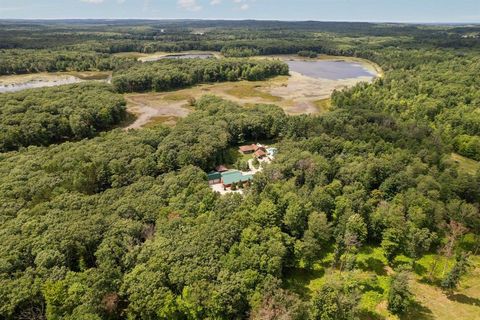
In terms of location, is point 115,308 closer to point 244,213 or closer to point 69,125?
point 244,213

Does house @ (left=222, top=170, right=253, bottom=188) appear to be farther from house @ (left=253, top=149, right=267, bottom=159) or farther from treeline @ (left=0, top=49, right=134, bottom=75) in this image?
treeline @ (left=0, top=49, right=134, bottom=75)

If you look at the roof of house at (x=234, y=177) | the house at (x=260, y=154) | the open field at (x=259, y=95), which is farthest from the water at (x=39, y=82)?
the roof of house at (x=234, y=177)

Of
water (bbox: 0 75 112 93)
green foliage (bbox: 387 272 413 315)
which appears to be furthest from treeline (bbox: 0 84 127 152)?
green foliage (bbox: 387 272 413 315)

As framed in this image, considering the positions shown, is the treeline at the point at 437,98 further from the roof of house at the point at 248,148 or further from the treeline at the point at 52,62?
the treeline at the point at 52,62

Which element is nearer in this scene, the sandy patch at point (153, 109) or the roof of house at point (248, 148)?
the roof of house at point (248, 148)

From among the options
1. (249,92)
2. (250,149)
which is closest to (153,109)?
(249,92)

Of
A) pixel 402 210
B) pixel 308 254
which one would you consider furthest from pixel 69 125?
pixel 402 210
